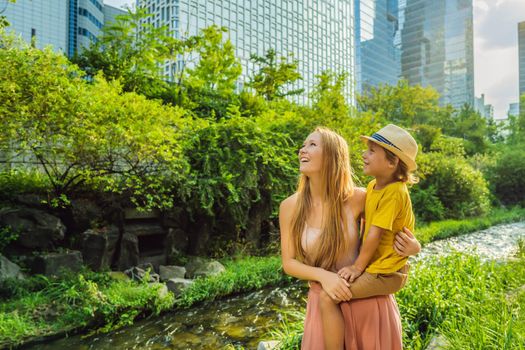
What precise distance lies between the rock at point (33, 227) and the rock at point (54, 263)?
39cm

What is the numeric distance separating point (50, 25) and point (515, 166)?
39.8 metres

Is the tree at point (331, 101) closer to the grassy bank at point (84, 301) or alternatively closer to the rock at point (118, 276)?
the grassy bank at point (84, 301)

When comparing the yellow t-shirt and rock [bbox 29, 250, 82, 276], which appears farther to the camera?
rock [bbox 29, 250, 82, 276]

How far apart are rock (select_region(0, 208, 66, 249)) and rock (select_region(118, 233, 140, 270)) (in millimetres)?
1149

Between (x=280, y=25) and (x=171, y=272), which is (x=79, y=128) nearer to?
(x=171, y=272)

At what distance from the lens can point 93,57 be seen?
1091 centimetres

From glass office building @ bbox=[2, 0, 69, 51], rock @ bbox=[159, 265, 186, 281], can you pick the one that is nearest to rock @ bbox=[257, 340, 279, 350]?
rock @ bbox=[159, 265, 186, 281]

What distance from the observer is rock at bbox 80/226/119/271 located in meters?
7.19

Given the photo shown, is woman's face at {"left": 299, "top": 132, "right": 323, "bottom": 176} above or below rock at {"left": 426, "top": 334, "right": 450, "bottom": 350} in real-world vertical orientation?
above

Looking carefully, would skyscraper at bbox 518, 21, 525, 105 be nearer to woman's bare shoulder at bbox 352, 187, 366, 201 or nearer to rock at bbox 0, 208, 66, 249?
rock at bbox 0, 208, 66, 249

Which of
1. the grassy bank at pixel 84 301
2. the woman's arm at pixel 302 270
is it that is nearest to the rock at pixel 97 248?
the grassy bank at pixel 84 301

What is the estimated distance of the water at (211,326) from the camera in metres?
5.16

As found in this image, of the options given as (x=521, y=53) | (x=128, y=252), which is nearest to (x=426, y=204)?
(x=128, y=252)

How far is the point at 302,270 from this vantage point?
1.91 metres
